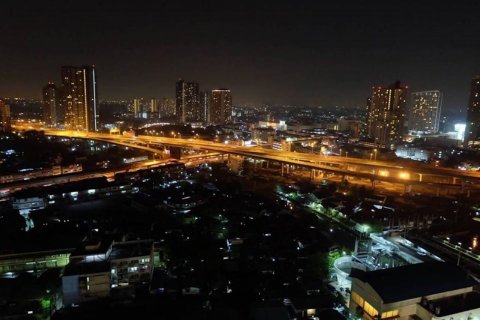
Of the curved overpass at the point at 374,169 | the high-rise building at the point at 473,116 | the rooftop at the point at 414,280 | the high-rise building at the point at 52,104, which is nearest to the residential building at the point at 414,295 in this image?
the rooftop at the point at 414,280

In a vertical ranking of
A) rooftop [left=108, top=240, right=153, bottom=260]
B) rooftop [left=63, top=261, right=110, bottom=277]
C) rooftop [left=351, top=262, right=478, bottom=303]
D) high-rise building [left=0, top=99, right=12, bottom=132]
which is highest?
high-rise building [left=0, top=99, right=12, bottom=132]

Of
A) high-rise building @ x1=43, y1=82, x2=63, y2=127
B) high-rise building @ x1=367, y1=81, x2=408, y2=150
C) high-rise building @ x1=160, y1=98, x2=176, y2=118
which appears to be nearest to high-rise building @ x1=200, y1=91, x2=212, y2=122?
high-rise building @ x1=43, y1=82, x2=63, y2=127

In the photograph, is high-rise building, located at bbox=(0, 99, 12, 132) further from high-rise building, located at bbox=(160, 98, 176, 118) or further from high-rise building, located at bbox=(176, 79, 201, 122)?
high-rise building, located at bbox=(160, 98, 176, 118)

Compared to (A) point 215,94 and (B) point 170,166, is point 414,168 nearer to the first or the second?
(B) point 170,166

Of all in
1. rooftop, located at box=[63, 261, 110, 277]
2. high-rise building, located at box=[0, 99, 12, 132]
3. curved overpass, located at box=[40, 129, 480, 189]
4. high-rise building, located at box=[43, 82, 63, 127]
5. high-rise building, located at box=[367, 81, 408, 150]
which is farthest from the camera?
high-rise building, located at box=[43, 82, 63, 127]

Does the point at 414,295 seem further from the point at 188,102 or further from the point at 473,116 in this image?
the point at 188,102

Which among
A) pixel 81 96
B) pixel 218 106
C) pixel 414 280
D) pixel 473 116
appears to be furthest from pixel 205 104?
pixel 414 280
